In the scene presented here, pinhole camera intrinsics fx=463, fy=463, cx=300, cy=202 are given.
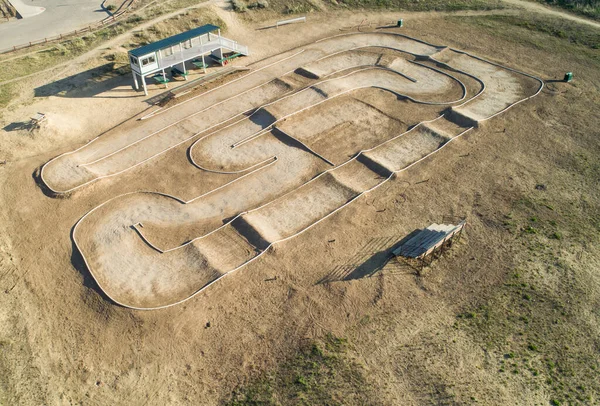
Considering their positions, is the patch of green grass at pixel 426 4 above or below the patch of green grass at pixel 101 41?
above

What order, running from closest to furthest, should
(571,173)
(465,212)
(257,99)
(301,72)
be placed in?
(465,212) → (571,173) → (257,99) → (301,72)

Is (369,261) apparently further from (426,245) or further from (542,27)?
(542,27)

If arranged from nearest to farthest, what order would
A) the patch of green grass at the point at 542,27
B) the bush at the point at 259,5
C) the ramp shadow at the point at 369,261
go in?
the ramp shadow at the point at 369,261 < the patch of green grass at the point at 542,27 < the bush at the point at 259,5

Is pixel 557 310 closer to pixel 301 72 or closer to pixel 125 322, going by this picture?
pixel 125 322

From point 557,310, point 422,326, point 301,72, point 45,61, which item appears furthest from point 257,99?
point 557,310

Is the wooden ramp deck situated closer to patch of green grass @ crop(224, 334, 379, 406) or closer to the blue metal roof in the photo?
patch of green grass @ crop(224, 334, 379, 406)

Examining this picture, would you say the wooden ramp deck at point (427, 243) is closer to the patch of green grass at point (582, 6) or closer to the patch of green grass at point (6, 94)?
the patch of green grass at point (6, 94)

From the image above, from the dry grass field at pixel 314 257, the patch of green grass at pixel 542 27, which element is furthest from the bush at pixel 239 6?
the patch of green grass at pixel 542 27

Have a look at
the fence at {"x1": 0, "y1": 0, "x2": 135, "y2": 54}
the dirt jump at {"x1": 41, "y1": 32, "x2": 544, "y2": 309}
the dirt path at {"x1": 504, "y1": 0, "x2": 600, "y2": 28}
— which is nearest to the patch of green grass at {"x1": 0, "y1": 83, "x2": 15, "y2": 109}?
the fence at {"x1": 0, "y1": 0, "x2": 135, "y2": 54}
